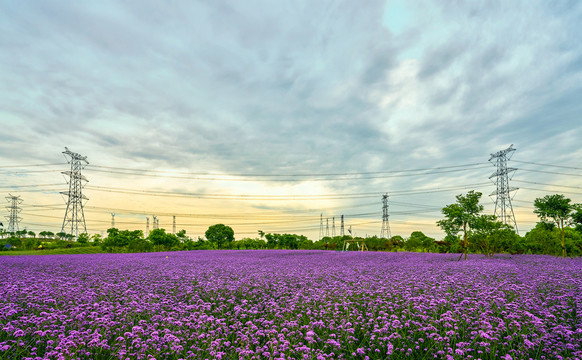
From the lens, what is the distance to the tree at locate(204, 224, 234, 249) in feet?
172

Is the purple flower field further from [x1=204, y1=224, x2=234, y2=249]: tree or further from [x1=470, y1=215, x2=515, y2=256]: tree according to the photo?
[x1=204, y1=224, x2=234, y2=249]: tree

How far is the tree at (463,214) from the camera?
22.3 metres

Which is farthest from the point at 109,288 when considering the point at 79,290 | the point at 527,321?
the point at 527,321

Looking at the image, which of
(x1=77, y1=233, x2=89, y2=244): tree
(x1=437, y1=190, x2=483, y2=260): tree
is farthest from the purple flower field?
(x1=77, y1=233, x2=89, y2=244): tree

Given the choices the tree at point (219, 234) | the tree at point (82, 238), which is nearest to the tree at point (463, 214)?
the tree at point (219, 234)

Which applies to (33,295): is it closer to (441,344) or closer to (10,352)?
(10,352)

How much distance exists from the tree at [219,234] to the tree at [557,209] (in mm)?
43410

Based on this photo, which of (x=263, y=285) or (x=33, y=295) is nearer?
(x=33, y=295)

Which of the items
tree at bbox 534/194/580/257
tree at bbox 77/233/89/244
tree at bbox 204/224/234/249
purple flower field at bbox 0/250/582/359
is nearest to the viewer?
purple flower field at bbox 0/250/582/359

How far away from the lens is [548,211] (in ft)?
75.2

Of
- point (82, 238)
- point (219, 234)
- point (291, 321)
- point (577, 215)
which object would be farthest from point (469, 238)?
point (82, 238)

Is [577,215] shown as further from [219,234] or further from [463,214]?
[219,234]

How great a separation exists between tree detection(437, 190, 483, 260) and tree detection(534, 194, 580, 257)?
552cm

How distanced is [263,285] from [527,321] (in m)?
6.17
